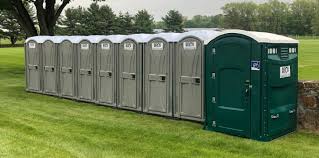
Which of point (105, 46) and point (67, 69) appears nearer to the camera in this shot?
point (105, 46)

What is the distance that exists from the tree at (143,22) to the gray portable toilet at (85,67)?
71.4 metres

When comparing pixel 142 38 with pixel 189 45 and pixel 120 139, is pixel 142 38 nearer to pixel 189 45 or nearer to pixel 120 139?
pixel 189 45

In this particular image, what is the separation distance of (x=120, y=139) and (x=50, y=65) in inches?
251

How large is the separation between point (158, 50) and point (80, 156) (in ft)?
12.7

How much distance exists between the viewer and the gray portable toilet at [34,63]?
44.6ft

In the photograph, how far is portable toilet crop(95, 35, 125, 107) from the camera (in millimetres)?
10836

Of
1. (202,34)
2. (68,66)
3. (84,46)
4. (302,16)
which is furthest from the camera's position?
(302,16)

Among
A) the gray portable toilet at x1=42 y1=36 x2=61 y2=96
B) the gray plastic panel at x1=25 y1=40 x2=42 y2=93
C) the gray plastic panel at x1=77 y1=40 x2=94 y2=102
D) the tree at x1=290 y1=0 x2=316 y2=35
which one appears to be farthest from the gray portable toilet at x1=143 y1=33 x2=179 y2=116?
the tree at x1=290 y1=0 x2=316 y2=35

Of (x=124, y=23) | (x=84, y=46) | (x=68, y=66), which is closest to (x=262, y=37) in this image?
(x=84, y=46)

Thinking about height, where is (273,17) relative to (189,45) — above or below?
above

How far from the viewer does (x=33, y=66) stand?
45.8 feet

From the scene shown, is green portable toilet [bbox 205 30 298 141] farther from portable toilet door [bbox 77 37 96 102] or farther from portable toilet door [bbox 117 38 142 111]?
portable toilet door [bbox 77 37 96 102]

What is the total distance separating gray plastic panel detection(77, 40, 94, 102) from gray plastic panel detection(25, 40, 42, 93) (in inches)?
87.2

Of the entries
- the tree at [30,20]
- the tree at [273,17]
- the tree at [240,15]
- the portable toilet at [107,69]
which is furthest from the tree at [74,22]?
the portable toilet at [107,69]
